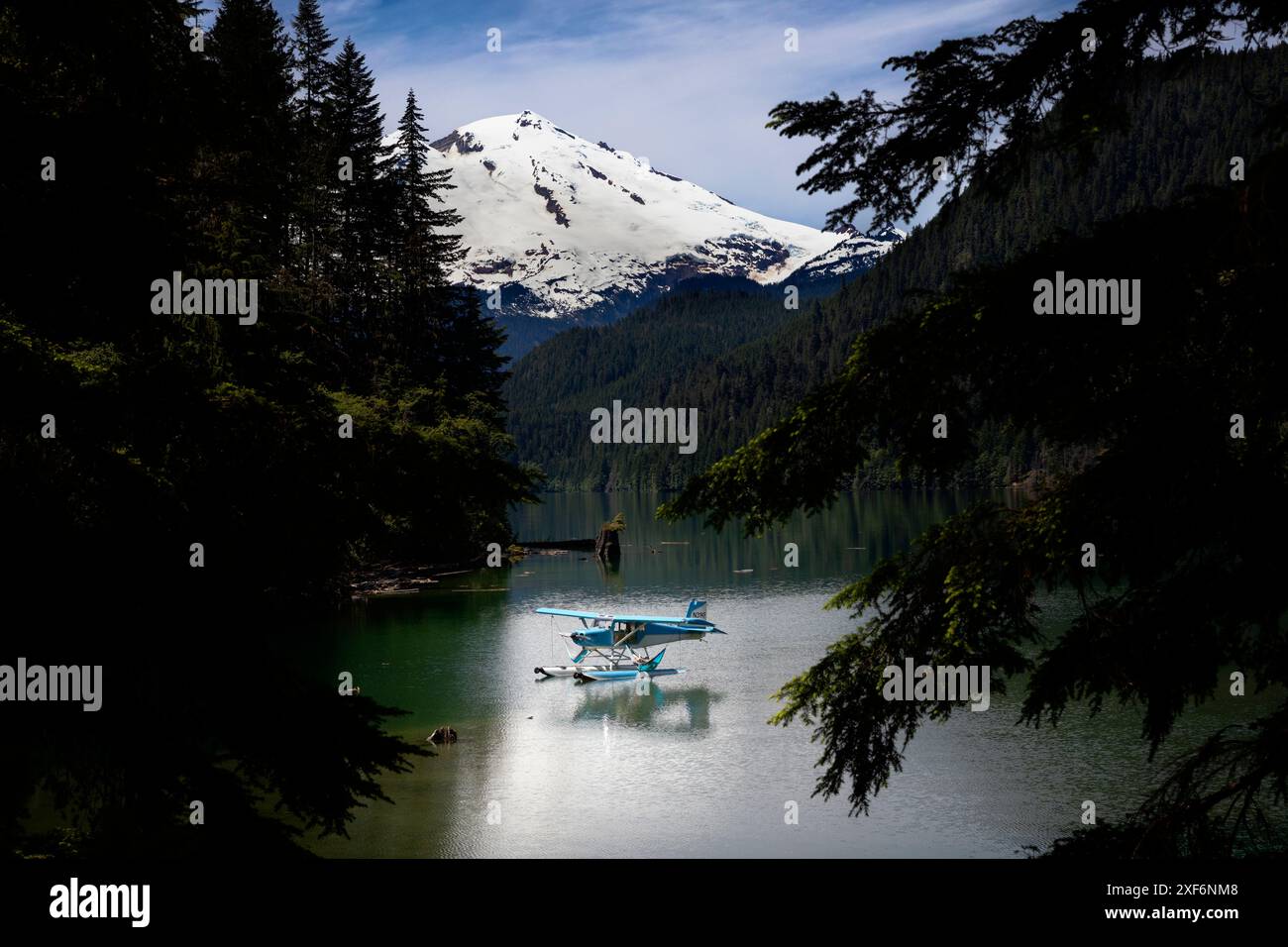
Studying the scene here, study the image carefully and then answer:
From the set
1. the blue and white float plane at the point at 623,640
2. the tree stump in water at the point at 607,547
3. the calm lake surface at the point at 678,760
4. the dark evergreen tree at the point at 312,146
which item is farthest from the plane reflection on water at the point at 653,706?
the tree stump in water at the point at 607,547

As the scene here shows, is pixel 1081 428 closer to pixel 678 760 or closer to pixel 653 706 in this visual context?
pixel 678 760

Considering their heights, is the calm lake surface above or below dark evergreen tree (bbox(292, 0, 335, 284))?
below

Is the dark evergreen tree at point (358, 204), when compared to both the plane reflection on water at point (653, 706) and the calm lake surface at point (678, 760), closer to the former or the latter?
the calm lake surface at point (678, 760)

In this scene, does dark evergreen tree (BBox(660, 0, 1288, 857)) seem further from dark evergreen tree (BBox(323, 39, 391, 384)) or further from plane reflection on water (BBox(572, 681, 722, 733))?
dark evergreen tree (BBox(323, 39, 391, 384))

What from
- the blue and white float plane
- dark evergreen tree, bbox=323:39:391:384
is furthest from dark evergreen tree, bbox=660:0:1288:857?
dark evergreen tree, bbox=323:39:391:384

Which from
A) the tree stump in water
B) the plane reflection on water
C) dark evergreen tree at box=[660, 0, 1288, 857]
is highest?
dark evergreen tree at box=[660, 0, 1288, 857]

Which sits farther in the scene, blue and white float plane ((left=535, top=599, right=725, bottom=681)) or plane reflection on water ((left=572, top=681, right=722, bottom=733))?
blue and white float plane ((left=535, top=599, right=725, bottom=681))
